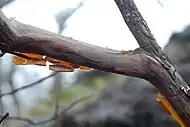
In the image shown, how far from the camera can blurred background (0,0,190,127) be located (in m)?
1.41

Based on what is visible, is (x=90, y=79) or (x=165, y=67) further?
(x=90, y=79)

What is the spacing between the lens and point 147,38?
3.07 ft

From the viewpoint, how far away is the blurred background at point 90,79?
4.63 ft

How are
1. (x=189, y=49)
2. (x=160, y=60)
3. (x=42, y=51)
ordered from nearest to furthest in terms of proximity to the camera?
(x=42, y=51) < (x=160, y=60) < (x=189, y=49)

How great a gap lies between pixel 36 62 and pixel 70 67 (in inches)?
3.4

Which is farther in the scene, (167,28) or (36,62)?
(167,28)

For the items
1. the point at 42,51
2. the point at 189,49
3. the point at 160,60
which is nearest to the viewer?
the point at 42,51

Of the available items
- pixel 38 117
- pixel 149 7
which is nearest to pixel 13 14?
pixel 38 117

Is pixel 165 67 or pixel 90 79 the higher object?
pixel 90 79

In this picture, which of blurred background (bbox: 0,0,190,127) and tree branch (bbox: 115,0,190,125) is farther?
blurred background (bbox: 0,0,190,127)

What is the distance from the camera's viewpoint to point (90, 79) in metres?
1.43

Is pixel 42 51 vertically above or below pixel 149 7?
below

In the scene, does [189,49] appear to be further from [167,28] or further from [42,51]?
[42,51]

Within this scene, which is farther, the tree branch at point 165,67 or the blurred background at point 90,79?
the blurred background at point 90,79
